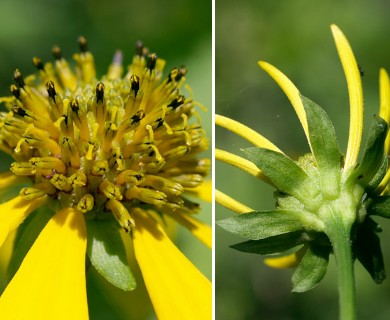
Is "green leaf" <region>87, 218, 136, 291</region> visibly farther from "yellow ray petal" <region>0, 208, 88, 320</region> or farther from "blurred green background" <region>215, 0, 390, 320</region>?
"blurred green background" <region>215, 0, 390, 320</region>

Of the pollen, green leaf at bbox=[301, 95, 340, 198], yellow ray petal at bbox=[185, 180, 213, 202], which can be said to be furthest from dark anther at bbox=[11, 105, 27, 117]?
green leaf at bbox=[301, 95, 340, 198]

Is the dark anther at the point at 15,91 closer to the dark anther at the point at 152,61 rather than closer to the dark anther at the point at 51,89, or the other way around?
the dark anther at the point at 51,89

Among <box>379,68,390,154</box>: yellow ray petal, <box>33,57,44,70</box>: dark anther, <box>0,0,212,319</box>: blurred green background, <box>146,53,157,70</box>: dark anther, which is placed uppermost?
<box>0,0,212,319</box>: blurred green background

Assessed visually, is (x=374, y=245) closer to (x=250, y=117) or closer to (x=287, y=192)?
(x=287, y=192)

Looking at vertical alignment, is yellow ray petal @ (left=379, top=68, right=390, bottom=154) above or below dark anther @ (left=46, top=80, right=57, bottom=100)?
below

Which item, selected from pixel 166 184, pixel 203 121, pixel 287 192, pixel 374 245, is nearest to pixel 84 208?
pixel 166 184

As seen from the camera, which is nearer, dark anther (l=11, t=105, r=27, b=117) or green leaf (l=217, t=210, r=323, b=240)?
green leaf (l=217, t=210, r=323, b=240)

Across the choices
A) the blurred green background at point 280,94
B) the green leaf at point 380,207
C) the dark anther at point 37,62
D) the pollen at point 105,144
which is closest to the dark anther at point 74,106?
the pollen at point 105,144
